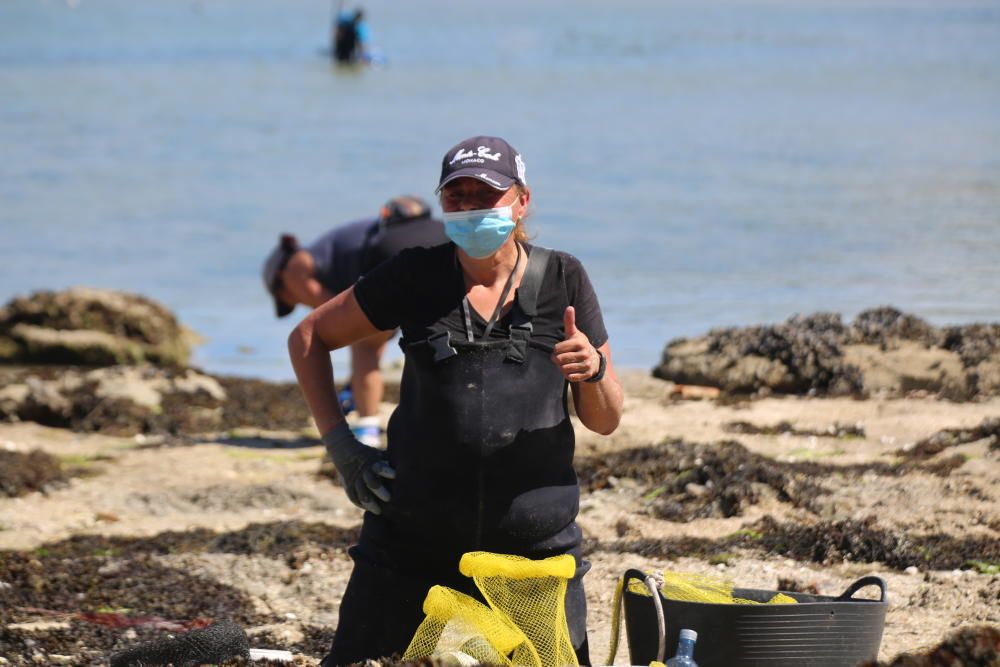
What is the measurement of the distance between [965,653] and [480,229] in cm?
171

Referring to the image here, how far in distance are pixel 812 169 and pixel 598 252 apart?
23.6 feet

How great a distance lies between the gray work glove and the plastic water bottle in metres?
0.93

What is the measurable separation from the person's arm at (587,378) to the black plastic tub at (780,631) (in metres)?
0.47

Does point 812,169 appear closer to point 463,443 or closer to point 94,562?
point 94,562

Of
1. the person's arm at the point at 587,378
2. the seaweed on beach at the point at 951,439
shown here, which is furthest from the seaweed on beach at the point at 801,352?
the person's arm at the point at 587,378

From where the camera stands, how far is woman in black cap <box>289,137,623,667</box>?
3982 millimetres

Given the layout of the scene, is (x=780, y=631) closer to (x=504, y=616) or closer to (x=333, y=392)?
(x=504, y=616)

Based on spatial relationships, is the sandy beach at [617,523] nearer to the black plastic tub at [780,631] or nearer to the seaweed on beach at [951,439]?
the seaweed on beach at [951,439]

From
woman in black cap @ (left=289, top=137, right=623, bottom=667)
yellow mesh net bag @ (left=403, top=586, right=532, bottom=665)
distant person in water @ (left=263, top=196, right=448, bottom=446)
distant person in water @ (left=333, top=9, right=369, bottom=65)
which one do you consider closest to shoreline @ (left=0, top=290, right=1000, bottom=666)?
distant person in water @ (left=263, top=196, right=448, bottom=446)

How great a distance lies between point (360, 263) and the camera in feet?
26.9

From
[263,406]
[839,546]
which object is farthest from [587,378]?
[263,406]

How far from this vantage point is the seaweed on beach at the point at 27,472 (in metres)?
7.66

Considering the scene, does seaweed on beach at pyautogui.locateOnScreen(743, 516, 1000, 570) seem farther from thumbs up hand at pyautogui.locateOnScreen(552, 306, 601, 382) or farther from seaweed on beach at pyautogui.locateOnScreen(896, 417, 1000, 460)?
thumbs up hand at pyautogui.locateOnScreen(552, 306, 601, 382)

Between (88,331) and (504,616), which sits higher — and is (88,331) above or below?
below
